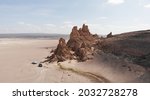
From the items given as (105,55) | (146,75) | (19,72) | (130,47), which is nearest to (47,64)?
(19,72)

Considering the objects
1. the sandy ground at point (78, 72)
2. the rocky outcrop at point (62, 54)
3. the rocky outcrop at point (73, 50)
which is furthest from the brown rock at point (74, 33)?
the sandy ground at point (78, 72)

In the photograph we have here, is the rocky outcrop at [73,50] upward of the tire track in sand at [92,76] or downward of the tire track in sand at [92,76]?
upward

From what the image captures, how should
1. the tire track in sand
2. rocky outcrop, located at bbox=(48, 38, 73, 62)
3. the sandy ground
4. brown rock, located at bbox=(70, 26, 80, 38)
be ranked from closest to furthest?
1. the tire track in sand
2. the sandy ground
3. rocky outcrop, located at bbox=(48, 38, 73, 62)
4. brown rock, located at bbox=(70, 26, 80, 38)

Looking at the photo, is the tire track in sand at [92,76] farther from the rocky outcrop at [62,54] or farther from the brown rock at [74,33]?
the brown rock at [74,33]

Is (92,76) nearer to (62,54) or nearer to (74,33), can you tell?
(62,54)

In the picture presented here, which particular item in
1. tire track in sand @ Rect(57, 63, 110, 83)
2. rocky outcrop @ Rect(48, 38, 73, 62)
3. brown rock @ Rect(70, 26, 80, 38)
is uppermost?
brown rock @ Rect(70, 26, 80, 38)

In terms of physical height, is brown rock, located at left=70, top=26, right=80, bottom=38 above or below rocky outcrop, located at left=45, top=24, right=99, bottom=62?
above

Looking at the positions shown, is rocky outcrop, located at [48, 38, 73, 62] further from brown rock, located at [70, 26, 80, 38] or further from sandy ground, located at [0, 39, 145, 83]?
brown rock, located at [70, 26, 80, 38]

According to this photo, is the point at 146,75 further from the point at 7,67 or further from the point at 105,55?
the point at 7,67

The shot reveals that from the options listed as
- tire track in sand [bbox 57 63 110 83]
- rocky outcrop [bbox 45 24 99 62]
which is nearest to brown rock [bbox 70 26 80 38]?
rocky outcrop [bbox 45 24 99 62]

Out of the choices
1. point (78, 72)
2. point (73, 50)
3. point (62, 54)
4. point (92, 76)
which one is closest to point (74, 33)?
point (73, 50)

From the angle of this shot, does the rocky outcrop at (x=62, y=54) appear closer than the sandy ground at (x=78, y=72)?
No
